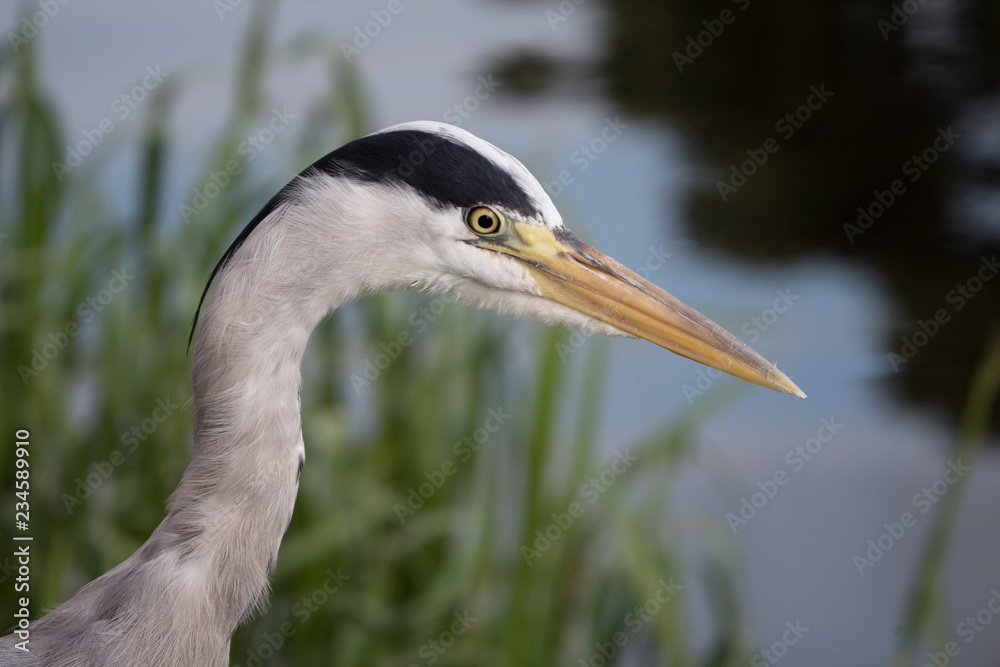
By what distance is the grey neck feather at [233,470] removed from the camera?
0.76 meters

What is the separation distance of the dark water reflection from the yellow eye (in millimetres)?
3611

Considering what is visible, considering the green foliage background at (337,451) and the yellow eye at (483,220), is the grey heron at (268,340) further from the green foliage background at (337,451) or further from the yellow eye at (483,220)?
the green foliage background at (337,451)

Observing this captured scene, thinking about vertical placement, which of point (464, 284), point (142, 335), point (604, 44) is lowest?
point (142, 335)

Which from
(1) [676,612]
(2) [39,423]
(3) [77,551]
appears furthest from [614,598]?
(2) [39,423]

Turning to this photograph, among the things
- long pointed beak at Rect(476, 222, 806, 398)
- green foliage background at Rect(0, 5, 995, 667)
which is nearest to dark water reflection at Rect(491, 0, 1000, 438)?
green foliage background at Rect(0, 5, 995, 667)

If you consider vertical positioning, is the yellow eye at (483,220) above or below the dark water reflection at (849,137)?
below

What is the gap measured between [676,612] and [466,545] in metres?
0.45

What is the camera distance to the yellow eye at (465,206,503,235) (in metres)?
0.83

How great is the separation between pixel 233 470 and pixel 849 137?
194 inches

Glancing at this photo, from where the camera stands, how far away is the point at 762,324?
1.94m

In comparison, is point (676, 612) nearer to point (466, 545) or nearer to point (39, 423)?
point (466, 545)

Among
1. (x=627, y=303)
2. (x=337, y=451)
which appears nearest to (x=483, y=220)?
(x=627, y=303)

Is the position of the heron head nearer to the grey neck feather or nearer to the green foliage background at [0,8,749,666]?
the grey neck feather

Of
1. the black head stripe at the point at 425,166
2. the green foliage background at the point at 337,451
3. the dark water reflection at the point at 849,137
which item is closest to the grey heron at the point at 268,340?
the black head stripe at the point at 425,166
